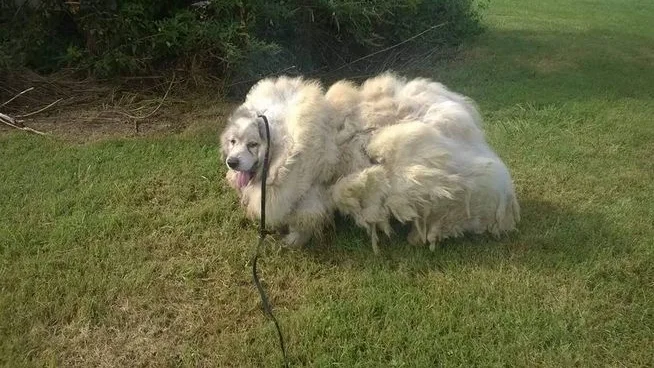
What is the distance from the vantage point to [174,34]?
5.79m

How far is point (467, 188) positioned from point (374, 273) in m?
0.78

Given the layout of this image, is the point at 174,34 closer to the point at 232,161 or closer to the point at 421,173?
the point at 232,161

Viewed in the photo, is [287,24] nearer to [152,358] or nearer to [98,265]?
[98,265]

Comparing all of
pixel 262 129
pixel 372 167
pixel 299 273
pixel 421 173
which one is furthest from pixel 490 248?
pixel 262 129

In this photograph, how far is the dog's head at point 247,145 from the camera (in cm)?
358

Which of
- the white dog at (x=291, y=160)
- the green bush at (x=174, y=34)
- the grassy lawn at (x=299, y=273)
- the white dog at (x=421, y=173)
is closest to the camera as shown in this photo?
the grassy lawn at (x=299, y=273)

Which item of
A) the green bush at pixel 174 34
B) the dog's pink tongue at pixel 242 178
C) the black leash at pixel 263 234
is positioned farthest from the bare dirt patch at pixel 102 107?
the black leash at pixel 263 234

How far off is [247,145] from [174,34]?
275 centimetres

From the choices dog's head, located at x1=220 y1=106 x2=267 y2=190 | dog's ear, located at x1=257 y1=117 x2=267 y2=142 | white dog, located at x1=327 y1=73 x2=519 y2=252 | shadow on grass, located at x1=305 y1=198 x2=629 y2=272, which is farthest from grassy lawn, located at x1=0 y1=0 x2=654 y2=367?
dog's ear, located at x1=257 y1=117 x2=267 y2=142

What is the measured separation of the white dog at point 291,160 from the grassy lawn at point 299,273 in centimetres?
25

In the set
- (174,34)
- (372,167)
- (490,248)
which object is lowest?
(490,248)

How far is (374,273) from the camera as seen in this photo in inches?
136

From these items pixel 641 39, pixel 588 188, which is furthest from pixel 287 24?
pixel 641 39

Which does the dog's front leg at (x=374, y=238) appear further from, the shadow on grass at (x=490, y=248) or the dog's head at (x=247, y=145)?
the dog's head at (x=247, y=145)
